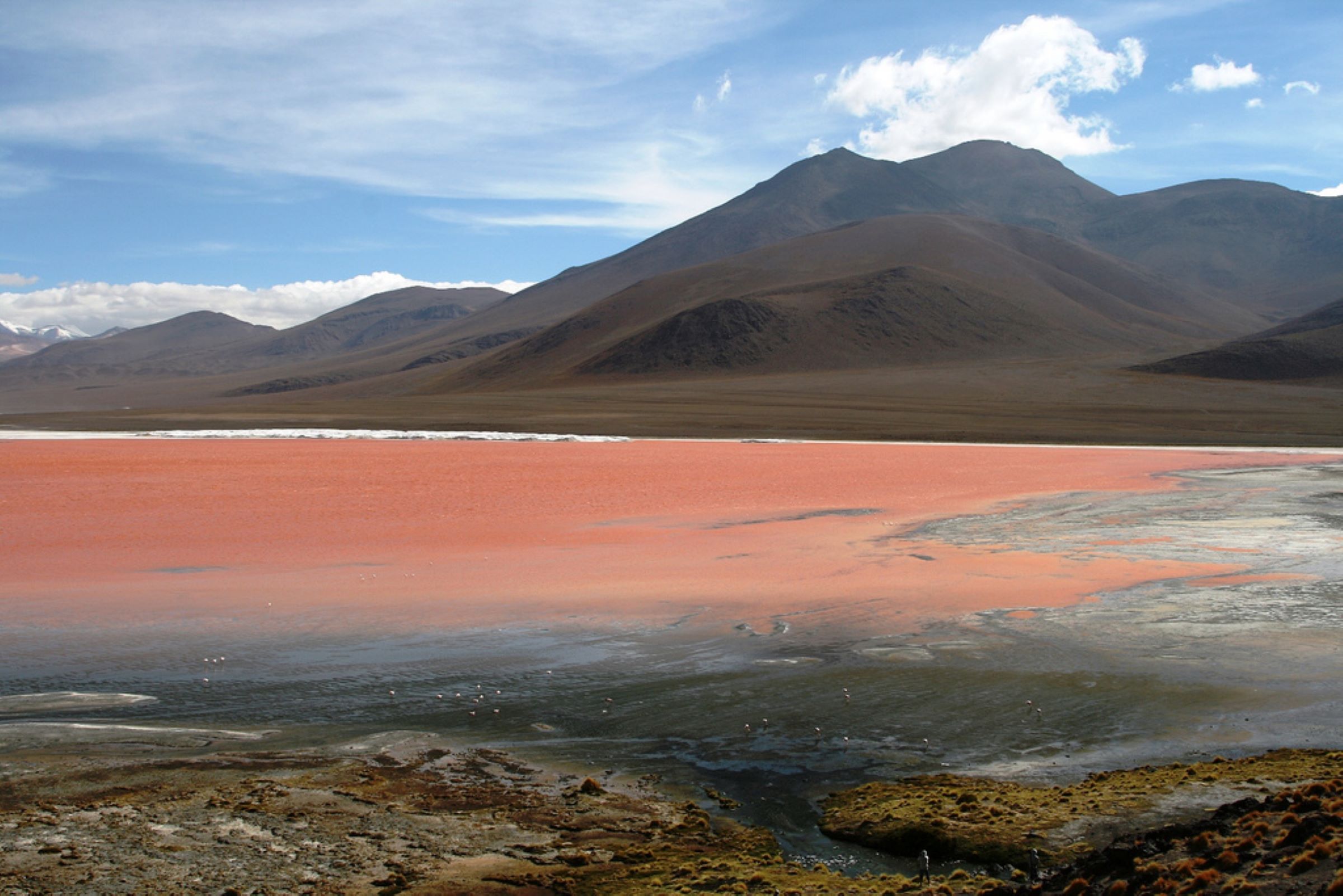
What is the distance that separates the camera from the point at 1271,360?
4087 inches

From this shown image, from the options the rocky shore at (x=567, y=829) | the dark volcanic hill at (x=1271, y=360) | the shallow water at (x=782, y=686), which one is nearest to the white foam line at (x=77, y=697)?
the shallow water at (x=782, y=686)

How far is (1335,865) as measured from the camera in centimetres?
479

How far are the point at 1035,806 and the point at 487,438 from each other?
1771 inches

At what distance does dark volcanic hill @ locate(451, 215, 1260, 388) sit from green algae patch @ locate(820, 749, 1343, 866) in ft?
369

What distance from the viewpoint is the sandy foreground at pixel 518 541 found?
43.5 ft

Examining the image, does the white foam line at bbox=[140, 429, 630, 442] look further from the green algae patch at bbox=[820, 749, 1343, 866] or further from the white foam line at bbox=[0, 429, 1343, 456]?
the green algae patch at bbox=[820, 749, 1343, 866]

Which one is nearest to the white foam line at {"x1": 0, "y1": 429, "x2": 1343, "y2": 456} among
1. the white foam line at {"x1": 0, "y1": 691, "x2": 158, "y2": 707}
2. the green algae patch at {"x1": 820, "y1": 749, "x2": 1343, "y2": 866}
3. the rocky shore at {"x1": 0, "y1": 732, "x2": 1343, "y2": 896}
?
the white foam line at {"x1": 0, "y1": 691, "x2": 158, "y2": 707}

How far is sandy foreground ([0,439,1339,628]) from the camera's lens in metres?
13.3

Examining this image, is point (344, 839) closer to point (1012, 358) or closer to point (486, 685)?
point (486, 685)

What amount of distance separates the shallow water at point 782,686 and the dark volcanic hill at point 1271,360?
9819cm

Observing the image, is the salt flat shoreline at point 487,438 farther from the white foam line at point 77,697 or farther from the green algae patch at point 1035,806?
the green algae patch at point 1035,806

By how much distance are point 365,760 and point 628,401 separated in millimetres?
71389

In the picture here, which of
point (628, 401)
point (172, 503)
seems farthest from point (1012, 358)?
point (172, 503)

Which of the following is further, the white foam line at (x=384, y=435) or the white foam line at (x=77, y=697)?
the white foam line at (x=384, y=435)
